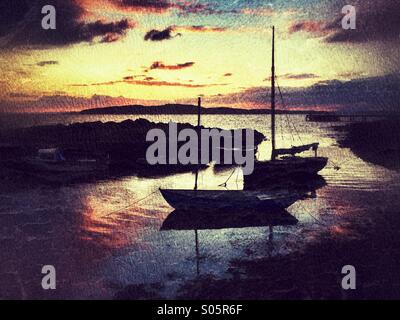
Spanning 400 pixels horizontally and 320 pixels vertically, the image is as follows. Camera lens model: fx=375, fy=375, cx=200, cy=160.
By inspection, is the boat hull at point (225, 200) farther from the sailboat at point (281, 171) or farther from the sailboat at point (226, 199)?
the sailboat at point (281, 171)

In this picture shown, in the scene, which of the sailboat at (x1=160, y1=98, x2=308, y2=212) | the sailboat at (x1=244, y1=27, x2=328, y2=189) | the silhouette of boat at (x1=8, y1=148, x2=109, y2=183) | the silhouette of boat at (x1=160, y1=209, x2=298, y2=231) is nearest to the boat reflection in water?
the silhouette of boat at (x1=160, y1=209, x2=298, y2=231)

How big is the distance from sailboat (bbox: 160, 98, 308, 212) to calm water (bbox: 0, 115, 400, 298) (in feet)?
3.81

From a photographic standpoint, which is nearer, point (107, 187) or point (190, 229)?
point (190, 229)

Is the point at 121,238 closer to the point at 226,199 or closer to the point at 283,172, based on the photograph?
the point at 226,199

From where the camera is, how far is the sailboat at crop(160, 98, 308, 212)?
54.7 feet

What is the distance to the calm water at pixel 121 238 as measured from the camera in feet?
38.2

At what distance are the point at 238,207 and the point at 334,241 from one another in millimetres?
4259

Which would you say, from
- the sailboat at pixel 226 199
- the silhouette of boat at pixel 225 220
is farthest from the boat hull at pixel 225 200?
the silhouette of boat at pixel 225 220

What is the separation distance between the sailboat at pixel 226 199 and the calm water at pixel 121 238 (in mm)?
1161

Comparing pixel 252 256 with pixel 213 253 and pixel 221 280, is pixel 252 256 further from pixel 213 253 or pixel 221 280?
pixel 221 280

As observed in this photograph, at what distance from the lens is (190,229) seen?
16.3 metres

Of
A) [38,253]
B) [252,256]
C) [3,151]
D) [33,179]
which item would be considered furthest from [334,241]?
[3,151]

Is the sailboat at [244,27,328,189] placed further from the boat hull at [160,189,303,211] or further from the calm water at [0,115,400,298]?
the boat hull at [160,189,303,211]

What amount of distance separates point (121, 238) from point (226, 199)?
15.8 ft
